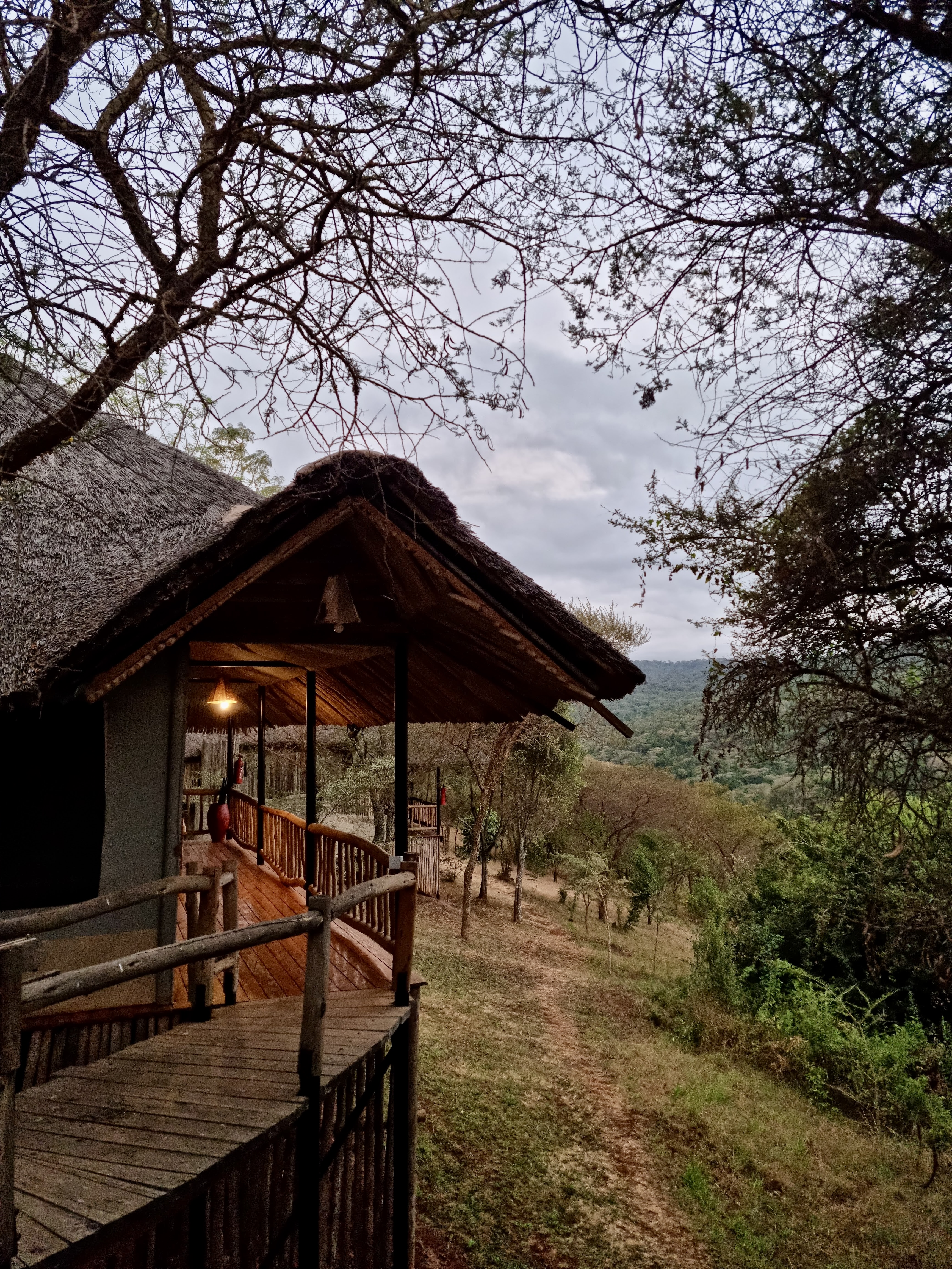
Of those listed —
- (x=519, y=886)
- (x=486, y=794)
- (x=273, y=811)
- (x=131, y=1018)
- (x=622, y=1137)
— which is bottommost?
(x=622, y=1137)

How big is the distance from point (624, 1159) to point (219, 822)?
6.97 meters

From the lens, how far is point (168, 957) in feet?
8.98

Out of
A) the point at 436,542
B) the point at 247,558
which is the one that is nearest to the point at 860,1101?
the point at 436,542

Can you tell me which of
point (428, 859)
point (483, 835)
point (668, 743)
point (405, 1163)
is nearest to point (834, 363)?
point (405, 1163)

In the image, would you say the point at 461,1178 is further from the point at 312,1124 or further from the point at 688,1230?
the point at 312,1124

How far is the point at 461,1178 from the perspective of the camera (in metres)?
7.18

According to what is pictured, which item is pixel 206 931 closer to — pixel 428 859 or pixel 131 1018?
pixel 131 1018

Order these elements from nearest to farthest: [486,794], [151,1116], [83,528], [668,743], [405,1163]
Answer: [151,1116] → [405,1163] → [83,528] → [486,794] → [668,743]

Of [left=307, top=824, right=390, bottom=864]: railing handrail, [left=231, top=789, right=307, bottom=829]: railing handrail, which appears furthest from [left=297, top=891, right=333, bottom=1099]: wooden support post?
[left=231, top=789, right=307, bottom=829]: railing handrail

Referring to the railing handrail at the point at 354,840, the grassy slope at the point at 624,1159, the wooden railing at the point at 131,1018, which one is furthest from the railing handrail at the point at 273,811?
the grassy slope at the point at 624,1159

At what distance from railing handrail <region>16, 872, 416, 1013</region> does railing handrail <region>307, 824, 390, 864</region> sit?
1.22m

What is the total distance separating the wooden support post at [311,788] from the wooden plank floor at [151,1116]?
2966mm

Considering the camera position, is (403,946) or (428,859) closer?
(403,946)

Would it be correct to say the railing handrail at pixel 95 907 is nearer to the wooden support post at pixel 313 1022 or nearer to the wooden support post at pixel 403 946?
the wooden support post at pixel 313 1022
